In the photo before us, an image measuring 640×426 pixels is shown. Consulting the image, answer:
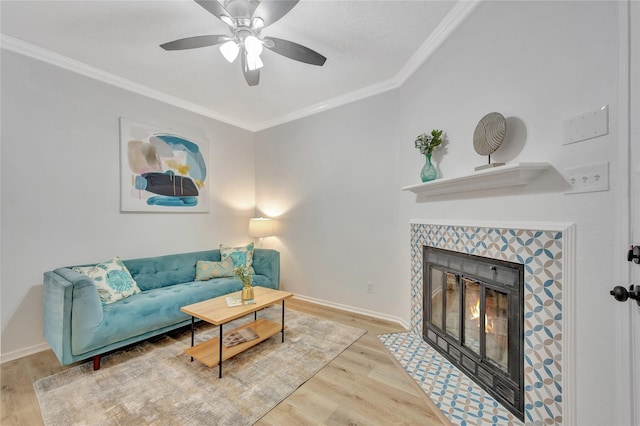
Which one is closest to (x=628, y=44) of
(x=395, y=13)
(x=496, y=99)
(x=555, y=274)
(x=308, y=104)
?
(x=496, y=99)

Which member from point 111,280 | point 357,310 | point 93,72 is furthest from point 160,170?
point 357,310

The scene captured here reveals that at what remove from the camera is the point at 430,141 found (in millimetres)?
2188

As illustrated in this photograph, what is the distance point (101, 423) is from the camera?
1.47 m

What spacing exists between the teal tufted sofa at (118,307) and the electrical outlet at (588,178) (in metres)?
3.02

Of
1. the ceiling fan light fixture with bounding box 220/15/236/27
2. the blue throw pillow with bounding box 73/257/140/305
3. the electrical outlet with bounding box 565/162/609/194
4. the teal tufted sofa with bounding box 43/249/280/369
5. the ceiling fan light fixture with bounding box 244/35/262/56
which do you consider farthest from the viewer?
the blue throw pillow with bounding box 73/257/140/305

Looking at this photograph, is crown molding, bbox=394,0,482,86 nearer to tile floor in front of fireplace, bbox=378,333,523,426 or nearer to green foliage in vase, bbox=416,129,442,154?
green foliage in vase, bbox=416,129,442,154

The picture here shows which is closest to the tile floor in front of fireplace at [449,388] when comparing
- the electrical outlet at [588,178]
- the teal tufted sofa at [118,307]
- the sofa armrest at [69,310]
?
the electrical outlet at [588,178]

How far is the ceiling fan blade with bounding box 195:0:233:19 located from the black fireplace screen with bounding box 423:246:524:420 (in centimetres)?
237

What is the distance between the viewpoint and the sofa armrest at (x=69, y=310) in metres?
1.84

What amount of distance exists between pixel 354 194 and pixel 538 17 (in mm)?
2164

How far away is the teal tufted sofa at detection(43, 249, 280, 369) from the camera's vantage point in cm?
187

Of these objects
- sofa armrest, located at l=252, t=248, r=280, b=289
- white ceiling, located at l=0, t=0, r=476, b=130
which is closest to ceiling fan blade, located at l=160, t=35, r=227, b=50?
white ceiling, located at l=0, t=0, r=476, b=130

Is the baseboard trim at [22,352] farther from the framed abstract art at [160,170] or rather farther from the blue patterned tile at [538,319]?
the blue patterned tile at [538,319]

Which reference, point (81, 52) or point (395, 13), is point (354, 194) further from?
point (81, 52)
